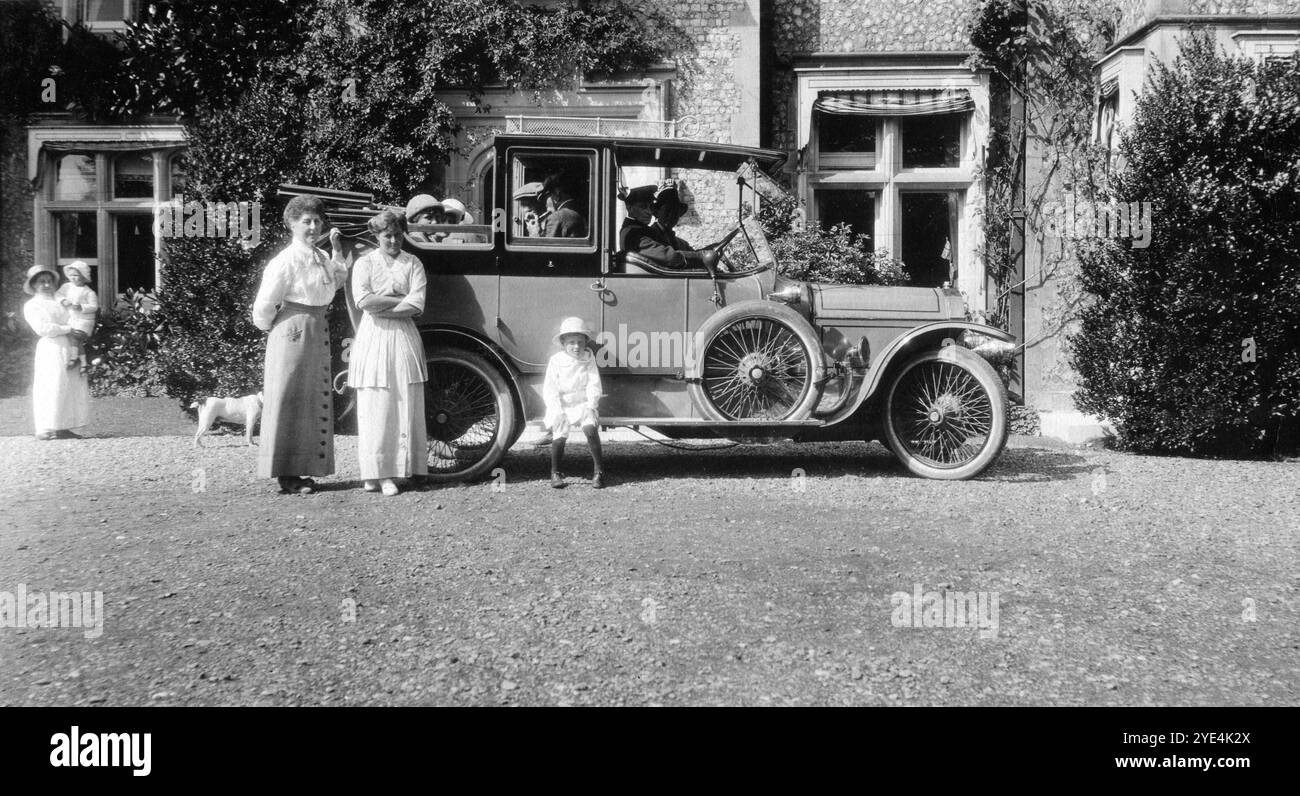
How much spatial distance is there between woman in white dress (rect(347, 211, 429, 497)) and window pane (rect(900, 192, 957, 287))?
27.0 ft

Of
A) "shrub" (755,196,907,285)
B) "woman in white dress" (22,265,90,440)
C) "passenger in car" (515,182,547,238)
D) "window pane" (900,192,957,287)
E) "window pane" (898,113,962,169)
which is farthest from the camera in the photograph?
"window pane" (900,192,957,287)

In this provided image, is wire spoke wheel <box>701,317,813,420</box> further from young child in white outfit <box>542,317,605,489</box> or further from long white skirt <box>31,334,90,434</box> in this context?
long white skirt <box>31,334,90,434</box>

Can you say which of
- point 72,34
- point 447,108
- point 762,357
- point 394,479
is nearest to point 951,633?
point 762,357

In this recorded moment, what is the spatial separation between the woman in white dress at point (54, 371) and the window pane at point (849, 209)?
28.2 ft

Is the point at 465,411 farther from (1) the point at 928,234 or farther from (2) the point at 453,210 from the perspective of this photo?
(1) the point at 928,234

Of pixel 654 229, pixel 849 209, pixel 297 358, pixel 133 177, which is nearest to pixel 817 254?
pixel 849 209

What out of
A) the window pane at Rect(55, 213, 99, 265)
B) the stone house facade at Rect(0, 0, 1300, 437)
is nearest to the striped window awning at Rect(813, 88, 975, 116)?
the stone house facade at Rect(0, 0, 1300, 437)

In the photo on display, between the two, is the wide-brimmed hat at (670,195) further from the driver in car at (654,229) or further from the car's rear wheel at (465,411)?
the car's rear wheel at (465,411)

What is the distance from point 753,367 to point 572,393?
1.24m

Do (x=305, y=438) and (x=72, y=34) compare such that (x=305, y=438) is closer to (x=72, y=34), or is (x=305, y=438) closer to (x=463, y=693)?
(x=463, y=693)

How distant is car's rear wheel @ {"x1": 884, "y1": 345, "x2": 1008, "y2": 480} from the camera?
24.3 ft

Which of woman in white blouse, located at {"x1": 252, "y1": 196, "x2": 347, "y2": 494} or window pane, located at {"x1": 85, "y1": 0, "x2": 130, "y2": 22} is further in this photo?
window pane, located at {"x1": 85, "y1": 0, "x2": 130, "y2": 22}

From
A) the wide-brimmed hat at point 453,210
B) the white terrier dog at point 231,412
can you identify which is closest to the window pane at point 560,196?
the wide-brimmed hat at point 453,210

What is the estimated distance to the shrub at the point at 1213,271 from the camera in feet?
28.8
